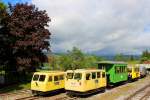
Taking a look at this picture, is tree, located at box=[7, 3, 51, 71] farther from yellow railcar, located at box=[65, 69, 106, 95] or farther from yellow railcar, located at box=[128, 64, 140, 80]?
yellow railcar, located at box=[128, 64, 140, 80]

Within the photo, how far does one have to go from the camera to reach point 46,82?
90.3ft

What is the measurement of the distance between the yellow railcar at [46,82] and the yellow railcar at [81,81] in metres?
1.27

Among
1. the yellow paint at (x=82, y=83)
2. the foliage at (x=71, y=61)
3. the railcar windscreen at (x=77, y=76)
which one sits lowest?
the yellow paint at (x=82, y=83)

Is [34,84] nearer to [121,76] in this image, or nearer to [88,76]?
[88,76]

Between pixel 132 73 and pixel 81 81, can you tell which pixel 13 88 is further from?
pixel 132 73

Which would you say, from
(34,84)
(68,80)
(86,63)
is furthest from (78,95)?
(86,63)

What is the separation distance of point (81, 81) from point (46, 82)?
320cm

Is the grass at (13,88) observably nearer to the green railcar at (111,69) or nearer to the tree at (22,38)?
the tree at (22,38)

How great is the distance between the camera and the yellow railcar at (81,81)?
26828mm

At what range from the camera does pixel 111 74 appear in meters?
34.3

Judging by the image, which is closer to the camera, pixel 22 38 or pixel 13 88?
pixel 13 88

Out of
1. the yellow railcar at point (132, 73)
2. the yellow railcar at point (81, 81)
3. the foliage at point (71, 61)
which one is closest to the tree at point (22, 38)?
the yellow railcar at point (81, 81)

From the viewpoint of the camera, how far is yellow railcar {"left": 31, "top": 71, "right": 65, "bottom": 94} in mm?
27609

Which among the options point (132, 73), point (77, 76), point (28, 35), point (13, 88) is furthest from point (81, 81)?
point (132, 73)
